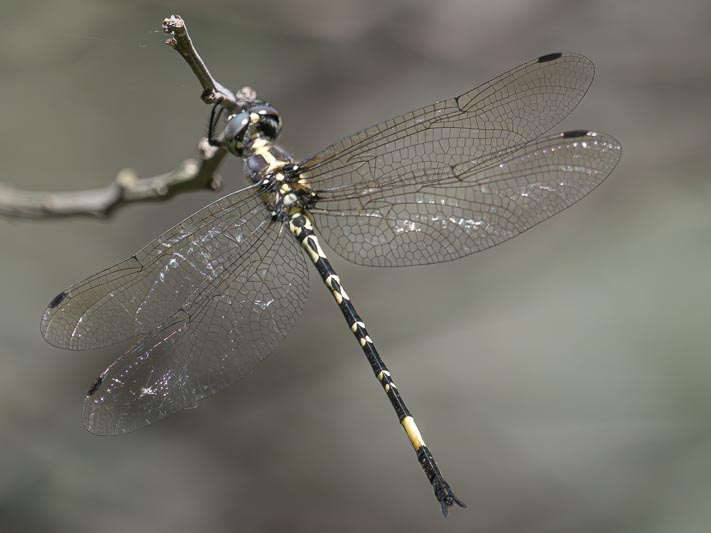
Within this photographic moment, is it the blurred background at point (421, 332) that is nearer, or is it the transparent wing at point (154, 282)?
the transparent wing at point (154, 282)

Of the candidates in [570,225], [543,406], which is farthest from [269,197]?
[543,406]

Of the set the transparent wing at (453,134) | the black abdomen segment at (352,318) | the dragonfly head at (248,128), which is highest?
the dragonfly head at (248,128)

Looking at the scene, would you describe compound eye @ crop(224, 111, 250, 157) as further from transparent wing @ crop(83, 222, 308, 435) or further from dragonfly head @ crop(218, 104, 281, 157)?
transparent wing @ crop(83, 222, 308, 435)

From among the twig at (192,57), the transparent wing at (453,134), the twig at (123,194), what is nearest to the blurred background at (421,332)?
the twig at (123,194)

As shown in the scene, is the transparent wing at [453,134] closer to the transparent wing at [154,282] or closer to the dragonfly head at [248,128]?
the dragonfly head at [248,128]

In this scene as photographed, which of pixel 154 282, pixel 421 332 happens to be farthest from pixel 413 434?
pixel 421 332

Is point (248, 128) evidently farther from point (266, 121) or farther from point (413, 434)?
point (413, 434)
